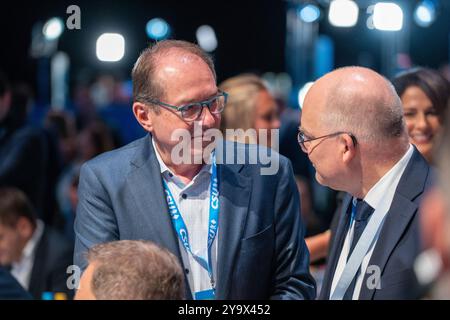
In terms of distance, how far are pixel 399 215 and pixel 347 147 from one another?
317 mm

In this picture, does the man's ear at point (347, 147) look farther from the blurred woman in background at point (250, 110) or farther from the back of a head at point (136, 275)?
the blurred woman in background at point (250, 110)

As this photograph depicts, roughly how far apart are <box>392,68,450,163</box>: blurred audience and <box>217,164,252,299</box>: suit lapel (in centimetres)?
126

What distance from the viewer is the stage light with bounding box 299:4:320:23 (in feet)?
30.4

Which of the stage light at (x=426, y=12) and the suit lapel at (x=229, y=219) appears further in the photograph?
the stage light at (x=426, y=12)

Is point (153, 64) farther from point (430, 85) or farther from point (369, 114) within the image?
point (430, 85)

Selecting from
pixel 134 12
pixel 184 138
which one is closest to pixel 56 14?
pixel 134 12

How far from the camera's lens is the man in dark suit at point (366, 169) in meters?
2.50

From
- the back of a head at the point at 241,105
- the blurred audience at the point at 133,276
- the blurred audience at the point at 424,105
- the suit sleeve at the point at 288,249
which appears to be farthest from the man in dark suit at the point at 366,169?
the back of a head at the point at 241,105

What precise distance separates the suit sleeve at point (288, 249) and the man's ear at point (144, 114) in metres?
0.51

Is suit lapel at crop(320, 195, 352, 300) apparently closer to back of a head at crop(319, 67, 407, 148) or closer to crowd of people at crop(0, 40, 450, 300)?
crowd of people at crop(0, 40, 450, 300)

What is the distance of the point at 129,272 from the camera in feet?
6.84

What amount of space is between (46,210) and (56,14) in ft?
12.7

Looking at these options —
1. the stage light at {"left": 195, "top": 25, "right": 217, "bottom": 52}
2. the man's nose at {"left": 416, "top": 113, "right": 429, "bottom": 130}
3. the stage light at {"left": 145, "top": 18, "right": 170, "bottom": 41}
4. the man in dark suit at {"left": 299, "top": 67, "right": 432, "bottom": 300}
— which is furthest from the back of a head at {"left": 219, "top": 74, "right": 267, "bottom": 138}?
the stage light at {"left": 195, "top": 25, "right": 217, "bottom": 52}

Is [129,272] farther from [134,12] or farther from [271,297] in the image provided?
[134,12]
